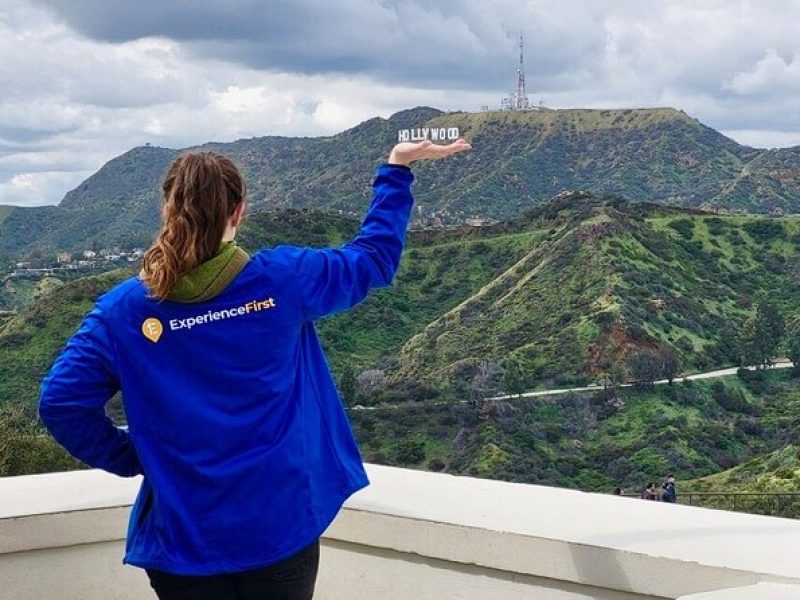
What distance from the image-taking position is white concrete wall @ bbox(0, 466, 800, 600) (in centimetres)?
176

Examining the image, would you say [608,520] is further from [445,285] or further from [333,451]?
[445,285]

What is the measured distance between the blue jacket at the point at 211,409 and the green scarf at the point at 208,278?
12 millimetres

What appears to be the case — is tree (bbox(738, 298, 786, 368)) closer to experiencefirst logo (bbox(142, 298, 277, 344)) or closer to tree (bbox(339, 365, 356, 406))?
tree (bbox(339, 365, 356, 406))

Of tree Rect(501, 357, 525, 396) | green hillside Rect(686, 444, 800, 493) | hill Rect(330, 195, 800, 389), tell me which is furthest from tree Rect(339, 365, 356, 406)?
green hillside Rect(686, 444, 800, 493)

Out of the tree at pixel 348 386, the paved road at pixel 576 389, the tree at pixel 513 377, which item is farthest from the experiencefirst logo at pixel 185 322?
the tree at pixel 513 377

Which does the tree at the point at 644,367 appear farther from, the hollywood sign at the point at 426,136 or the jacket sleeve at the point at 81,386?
the jacket sleeve at the point at 81,386

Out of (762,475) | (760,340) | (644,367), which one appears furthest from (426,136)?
(760,340)

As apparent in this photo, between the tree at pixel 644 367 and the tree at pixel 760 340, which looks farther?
the tree at pixel 760 340

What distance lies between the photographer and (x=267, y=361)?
1439mm

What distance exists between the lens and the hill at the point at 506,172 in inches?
3078

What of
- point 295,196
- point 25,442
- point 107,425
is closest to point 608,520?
point 107,425

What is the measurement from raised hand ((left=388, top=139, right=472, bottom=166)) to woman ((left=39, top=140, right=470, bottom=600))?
27cm

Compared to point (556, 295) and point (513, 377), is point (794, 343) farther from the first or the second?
point (513, 377)

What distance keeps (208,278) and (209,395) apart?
6.5 inches
